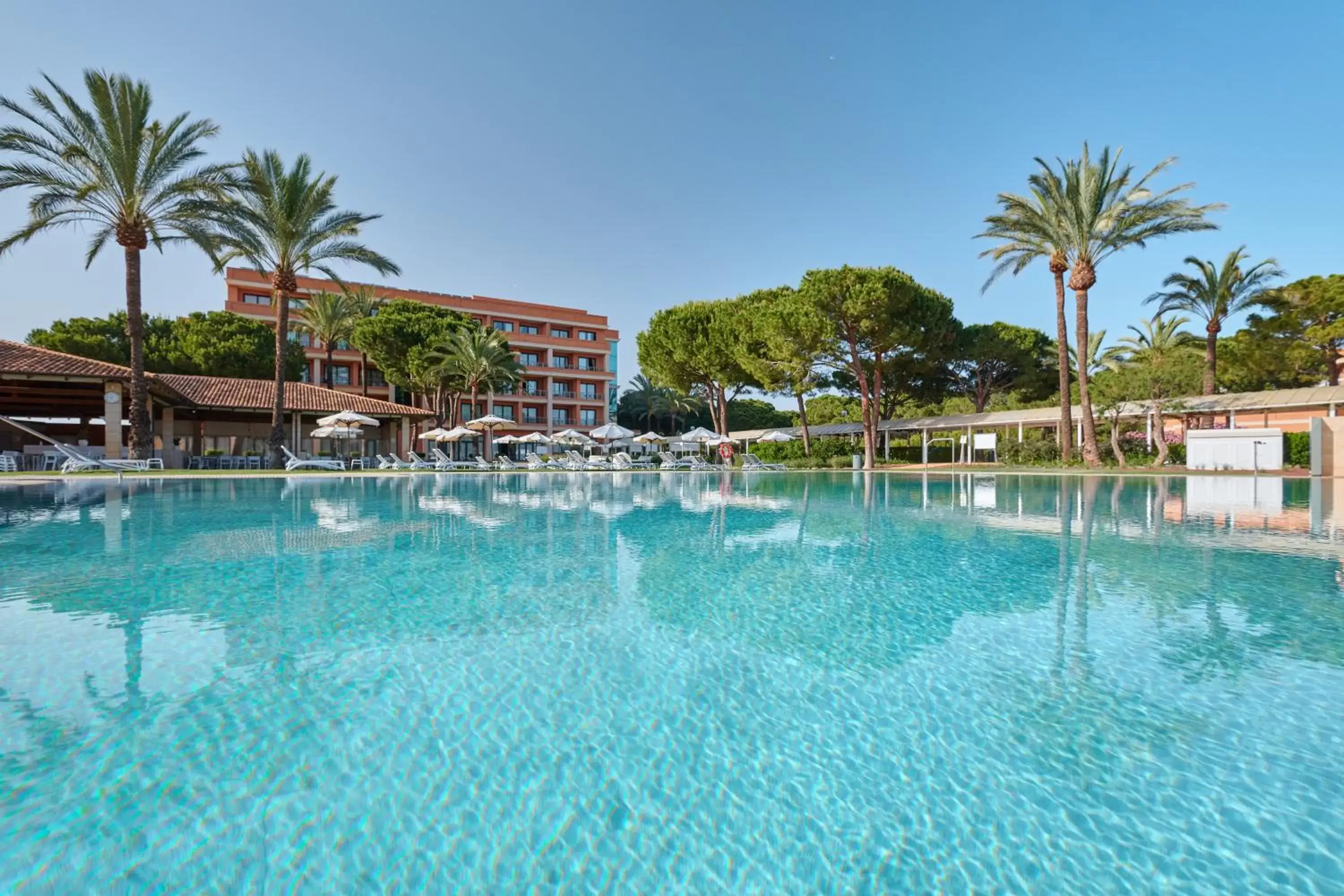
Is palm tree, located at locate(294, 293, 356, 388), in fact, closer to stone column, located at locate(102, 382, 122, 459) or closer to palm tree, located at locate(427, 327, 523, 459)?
palm tree, located at locate(427, 327, 523, 459)

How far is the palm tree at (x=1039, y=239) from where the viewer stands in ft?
79.1

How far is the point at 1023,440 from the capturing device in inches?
1184

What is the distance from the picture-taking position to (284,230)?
69.7 ft

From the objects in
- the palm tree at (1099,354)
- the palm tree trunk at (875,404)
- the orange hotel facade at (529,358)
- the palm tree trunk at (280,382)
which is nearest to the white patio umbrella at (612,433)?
the palm tree trunk at (875,404)

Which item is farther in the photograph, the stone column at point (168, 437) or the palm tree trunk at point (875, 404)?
the palm tree trunk at point (875, 404)

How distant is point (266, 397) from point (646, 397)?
114 ft

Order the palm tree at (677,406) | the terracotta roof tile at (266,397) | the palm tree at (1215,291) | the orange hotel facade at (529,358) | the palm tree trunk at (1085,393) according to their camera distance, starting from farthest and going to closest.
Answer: the palm tree at (677,406), the orange hotel facade at (529,358), the palm tree at (1215,291), the terracotta roof tile at (266,397), the palm tree trunk at (1085,393)

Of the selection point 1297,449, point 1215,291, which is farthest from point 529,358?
point 1297,449

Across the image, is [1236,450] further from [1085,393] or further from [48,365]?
[48,365]

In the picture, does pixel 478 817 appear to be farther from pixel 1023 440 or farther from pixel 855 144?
pixel 1023 440

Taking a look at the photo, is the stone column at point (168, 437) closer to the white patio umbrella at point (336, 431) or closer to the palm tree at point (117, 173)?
the white patio umbrella at point (336, 431)

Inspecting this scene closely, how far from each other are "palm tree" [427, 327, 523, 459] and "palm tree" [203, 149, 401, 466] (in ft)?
32.5

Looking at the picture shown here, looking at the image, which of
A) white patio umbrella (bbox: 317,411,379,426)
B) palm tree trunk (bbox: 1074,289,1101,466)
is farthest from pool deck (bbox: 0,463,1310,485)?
white patio umbrella (bbox: 317,411,379,426)

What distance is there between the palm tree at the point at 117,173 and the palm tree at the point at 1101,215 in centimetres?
2874
